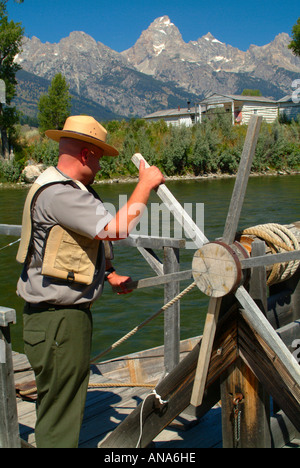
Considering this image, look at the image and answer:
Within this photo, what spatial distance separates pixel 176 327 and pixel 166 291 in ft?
1.02

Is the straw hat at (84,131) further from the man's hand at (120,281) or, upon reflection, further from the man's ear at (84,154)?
the man's hand at (120,281)

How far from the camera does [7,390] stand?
8.04 feet

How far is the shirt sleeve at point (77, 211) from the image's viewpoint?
2346mm

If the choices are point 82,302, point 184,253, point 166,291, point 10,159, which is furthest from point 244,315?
point 10,159

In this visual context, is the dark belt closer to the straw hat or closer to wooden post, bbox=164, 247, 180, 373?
the straw hat

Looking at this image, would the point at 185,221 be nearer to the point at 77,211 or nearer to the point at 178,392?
the point at 77,211

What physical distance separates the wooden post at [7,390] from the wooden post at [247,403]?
3.45 ft

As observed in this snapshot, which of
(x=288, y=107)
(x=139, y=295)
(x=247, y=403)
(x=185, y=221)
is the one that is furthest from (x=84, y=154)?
(x=288, y=107)

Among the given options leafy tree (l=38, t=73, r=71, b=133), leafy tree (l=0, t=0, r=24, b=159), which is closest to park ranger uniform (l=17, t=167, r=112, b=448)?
leafy tree (l=0, t=0, r=24, b=159)

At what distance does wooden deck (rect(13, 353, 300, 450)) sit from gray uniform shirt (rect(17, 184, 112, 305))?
1.26 m

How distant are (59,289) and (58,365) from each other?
376mm

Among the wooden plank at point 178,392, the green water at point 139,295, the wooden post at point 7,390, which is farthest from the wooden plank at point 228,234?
the green water at point 139,295

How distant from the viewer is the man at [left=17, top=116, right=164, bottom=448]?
2.37 metres
